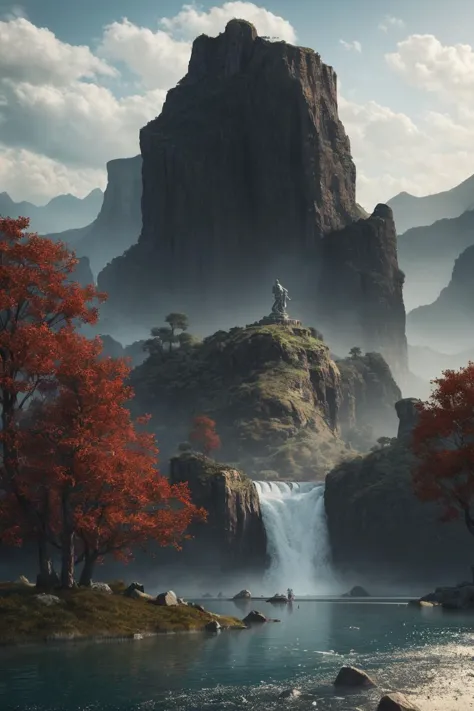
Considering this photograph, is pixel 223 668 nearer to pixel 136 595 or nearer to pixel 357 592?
pixel 136 595

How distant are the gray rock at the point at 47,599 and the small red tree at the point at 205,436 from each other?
131420 millimetres

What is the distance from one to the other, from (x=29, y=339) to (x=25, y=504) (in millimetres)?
10129

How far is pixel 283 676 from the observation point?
3569cm

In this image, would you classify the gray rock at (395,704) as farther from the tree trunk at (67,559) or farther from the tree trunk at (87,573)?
the tree trunk at (87,573)

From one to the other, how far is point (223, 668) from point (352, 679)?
7.83 metres

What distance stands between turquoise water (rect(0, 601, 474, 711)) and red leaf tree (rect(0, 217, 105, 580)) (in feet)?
36.9

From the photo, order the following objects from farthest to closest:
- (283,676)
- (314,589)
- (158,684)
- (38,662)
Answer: (314,589)
(38,662)
(283,676)
(158,684)

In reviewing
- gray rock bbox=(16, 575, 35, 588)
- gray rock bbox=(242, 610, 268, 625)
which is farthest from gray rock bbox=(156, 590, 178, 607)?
gray rock bbox=(242, 610, 268, 625)

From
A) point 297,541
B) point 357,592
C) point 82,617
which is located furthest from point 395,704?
point 297,541

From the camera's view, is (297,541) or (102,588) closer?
(102,588)

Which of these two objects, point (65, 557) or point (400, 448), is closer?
point (65, 557)

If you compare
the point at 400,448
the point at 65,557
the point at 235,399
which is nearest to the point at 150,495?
the point at 65,557

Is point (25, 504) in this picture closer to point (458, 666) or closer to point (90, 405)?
point (90, 405)

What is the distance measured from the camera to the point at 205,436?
180 meters
